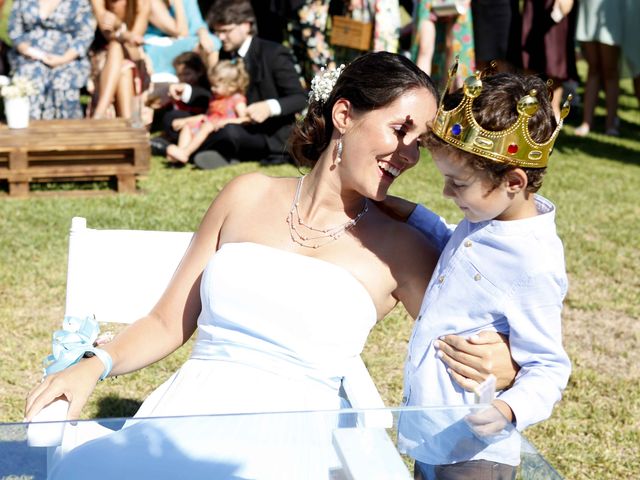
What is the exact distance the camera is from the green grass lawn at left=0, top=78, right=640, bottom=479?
3.76m

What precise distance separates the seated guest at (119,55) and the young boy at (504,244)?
273 inches

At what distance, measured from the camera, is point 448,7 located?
27.0ft

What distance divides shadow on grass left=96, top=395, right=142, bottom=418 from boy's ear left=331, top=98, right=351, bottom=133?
1.69 m

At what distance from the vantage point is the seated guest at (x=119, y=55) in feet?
28.7

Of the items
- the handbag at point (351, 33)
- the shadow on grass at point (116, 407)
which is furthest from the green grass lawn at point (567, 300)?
the handbag at point (351, 33)

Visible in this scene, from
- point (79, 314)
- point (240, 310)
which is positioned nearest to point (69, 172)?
point (79, 314)

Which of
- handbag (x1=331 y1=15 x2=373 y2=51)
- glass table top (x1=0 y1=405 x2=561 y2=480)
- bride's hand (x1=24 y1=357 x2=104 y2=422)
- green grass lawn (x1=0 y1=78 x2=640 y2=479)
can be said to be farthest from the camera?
handbag (x1=331 y1=15 x2=373 y2=51)

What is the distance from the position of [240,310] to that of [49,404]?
1.75 ft

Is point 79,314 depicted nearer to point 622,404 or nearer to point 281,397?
point 281,397

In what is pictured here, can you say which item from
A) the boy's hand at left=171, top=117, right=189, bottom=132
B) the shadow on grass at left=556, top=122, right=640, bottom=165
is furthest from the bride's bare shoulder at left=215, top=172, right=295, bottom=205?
the shadow on grass at left=556, top=122, right=640, bottom=165

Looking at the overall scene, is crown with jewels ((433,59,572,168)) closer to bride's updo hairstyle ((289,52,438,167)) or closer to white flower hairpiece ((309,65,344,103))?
bride's updo hairstyle ((289,52,438,167))

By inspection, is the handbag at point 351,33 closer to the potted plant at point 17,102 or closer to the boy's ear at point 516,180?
the potted plant at point 17,102

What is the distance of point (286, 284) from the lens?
99.6 inches

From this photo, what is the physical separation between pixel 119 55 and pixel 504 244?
730 cm
